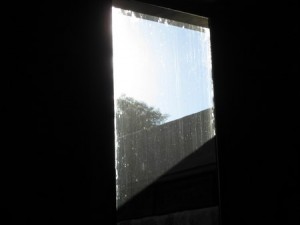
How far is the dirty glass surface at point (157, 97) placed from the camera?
80.7 inches

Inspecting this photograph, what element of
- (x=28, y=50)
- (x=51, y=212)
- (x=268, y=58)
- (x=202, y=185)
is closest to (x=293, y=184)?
(x=202, y=185)

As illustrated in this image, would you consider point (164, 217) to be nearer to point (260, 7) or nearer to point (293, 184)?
point (293, 184)

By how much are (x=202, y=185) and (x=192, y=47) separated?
0.68 metres

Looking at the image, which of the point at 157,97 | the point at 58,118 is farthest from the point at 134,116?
the point at 58,118

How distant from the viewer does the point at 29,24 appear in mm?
1896

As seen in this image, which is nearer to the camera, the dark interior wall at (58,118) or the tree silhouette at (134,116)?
the dark interior wall at (58,118)

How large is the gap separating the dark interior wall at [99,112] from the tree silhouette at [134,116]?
0.07m

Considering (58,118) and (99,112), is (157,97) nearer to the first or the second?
(99,112)

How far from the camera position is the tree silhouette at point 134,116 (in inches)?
80.6

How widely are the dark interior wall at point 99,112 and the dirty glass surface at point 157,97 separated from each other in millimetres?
67

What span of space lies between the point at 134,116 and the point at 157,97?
166mm

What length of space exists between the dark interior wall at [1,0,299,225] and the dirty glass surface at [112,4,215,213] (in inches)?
2.6

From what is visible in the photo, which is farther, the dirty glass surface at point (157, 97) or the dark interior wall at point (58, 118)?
the dirty glass surface at point (157, 97)

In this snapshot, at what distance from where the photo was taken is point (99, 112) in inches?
77.8
